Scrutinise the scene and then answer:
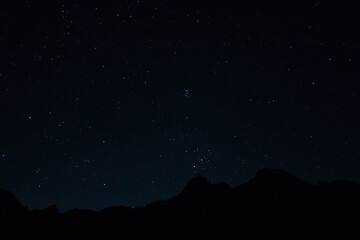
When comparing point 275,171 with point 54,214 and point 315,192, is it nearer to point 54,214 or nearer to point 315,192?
point 315,192

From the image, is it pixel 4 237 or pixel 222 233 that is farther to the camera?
pixel 222 233

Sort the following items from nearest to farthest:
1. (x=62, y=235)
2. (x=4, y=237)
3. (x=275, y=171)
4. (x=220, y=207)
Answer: (x=4, y=237) → (x=62, y=235) → (x=220, y=207) → (x=275, y=171)

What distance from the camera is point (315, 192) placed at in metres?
33.0

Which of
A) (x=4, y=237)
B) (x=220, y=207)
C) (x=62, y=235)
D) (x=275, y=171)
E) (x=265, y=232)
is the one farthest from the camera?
(x=275, y=171)

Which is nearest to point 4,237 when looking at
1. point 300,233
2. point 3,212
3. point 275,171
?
point 3,212

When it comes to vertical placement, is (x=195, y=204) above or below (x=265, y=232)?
above

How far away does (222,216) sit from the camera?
108ft

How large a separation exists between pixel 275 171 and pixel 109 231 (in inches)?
792

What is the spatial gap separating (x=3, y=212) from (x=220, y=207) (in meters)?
21.2

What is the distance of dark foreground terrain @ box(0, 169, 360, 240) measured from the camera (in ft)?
95.1

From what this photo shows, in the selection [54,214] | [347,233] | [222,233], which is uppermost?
[54,214]

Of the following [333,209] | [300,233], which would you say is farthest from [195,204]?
[333,209]

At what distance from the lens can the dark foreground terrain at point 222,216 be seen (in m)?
29.0

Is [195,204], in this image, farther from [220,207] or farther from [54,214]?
[54,214]
